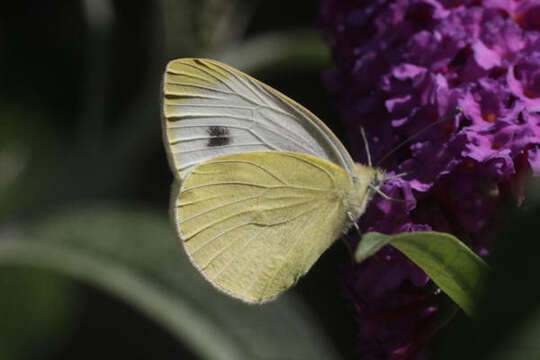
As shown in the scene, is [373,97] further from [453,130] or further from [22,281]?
[22,281]

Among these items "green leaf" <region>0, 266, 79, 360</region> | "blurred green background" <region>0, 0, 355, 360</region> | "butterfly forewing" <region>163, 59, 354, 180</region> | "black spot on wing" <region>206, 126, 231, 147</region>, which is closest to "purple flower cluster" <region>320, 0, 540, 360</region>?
"butterfly forewing" <region>163, 59, 354, 180</region>

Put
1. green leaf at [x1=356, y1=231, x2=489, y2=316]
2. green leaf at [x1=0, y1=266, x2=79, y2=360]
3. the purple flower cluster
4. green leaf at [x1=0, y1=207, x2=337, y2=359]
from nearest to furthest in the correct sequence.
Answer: green leaf at [x1=356, y1=231, x2=489, y2=316] → the purple flower cluster → green leaf at [x1=0, y1=207, x2=337, y2=359] → green leaf at [x1=0, y1=266, x2=79, y2=360]

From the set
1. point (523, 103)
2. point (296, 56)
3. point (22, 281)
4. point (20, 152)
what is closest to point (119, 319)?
point (22, 281)

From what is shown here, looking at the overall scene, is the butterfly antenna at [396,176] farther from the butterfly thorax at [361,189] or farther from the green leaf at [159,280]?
the green leaf at [159,280]

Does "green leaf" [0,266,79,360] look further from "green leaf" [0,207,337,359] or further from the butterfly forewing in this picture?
the butterfly forewing

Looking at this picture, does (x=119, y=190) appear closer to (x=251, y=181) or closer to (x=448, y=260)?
(x=251, y=181)

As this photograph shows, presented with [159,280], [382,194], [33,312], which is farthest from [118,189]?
[382,194]

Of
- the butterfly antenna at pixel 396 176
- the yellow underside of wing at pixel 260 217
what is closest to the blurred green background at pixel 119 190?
the yellow underside of wing at pixel 260 217
